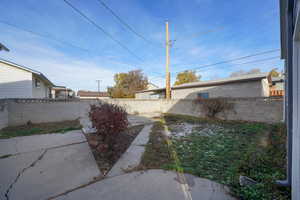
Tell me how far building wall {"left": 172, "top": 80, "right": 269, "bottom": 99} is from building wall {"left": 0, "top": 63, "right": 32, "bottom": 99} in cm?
1417

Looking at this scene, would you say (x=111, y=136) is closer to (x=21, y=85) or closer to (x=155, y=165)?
(x=155, y=165)

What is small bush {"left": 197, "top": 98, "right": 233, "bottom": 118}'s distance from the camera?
7.60 metres

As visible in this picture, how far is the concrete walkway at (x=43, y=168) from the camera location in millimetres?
1811

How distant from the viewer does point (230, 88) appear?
1027 centimetres

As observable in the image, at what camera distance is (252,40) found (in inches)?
364

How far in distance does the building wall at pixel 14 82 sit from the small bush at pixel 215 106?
13187 millimetres

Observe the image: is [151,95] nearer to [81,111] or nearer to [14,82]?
[81,111]

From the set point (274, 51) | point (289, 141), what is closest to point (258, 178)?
point (289, 141)

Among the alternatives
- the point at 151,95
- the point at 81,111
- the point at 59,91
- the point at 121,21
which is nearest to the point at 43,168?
the point at 81,111

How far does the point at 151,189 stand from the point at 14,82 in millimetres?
12062

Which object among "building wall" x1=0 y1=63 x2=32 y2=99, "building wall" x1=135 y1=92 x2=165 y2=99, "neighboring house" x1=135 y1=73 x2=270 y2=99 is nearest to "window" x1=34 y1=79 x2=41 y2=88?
"building wall" x1=0 y1=63 x2=32 y2=99

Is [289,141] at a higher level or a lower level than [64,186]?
higher

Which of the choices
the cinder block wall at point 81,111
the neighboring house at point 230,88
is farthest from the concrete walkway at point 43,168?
the neighboring house at point 230,88

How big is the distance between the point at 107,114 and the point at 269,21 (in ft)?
33.8
